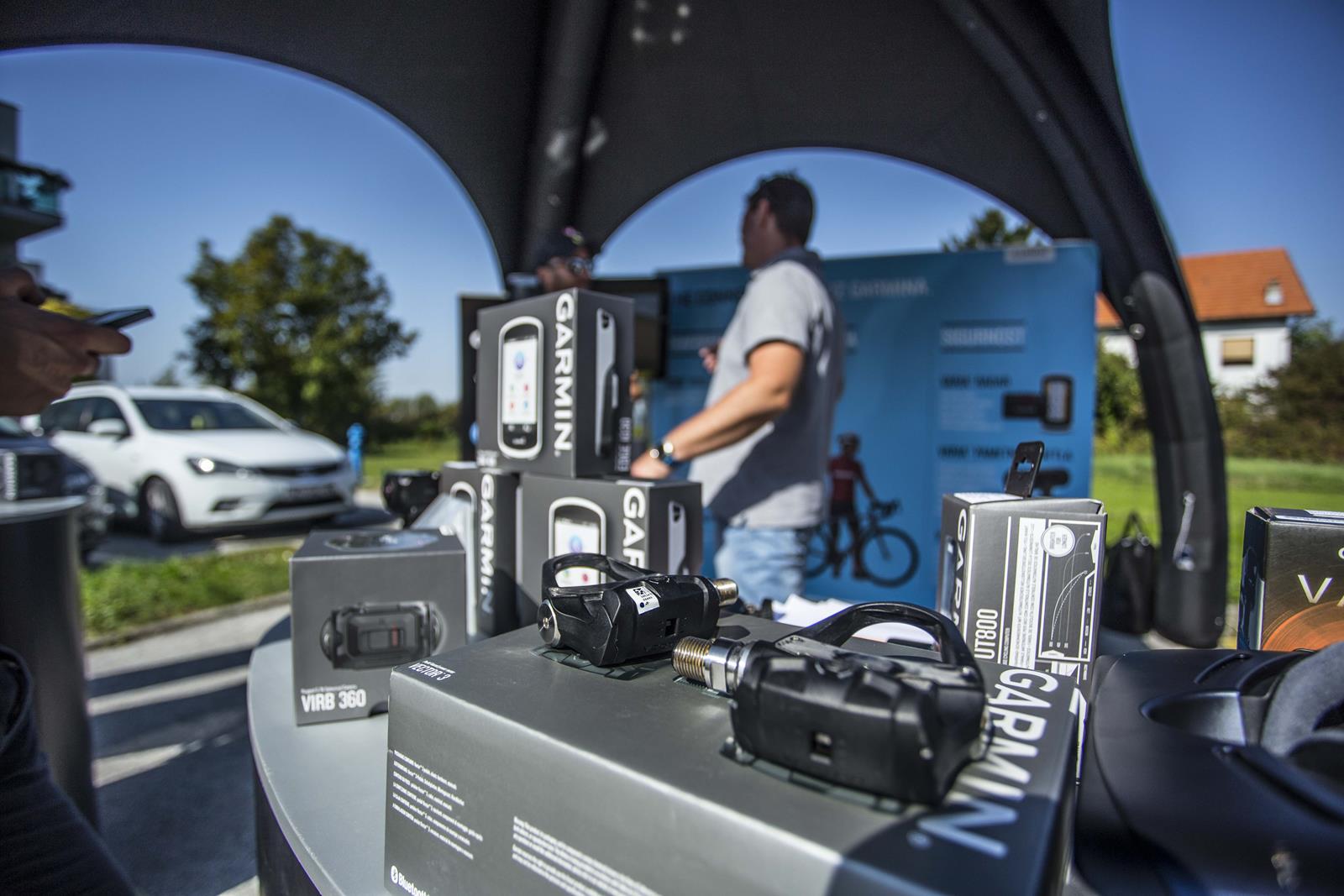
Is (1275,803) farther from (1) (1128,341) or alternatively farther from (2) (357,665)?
(1) (1128,341)

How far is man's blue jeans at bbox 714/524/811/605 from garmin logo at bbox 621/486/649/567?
64 cm

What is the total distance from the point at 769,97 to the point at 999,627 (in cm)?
334

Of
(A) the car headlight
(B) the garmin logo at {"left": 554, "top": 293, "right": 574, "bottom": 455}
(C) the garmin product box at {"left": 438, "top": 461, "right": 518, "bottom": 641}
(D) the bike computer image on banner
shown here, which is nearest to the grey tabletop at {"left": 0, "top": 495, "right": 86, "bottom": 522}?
(C) the garmin product box at {"left": 438, "top": 461, "right": 518, "bottom": 641}

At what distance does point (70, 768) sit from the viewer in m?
1.77

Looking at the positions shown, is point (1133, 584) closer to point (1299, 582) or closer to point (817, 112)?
point (817, 112)

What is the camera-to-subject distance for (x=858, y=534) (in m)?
4.34

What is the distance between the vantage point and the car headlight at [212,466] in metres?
6.29

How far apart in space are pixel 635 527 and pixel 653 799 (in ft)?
2.46

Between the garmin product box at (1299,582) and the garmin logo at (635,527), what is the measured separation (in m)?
0.82

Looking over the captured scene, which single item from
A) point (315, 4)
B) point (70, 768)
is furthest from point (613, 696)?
point (315, 4)

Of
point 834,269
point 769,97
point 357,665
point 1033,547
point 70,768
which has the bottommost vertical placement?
point 70,768

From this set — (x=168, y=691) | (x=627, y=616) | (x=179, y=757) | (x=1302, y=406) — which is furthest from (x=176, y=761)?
(x=1302, y=406)

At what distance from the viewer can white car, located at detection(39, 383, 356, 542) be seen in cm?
631

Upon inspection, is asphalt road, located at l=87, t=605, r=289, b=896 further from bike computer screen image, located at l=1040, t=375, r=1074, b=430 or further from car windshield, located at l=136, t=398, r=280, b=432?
bike computer screen image, located at l=1040, t=375, r=1074, b=430
